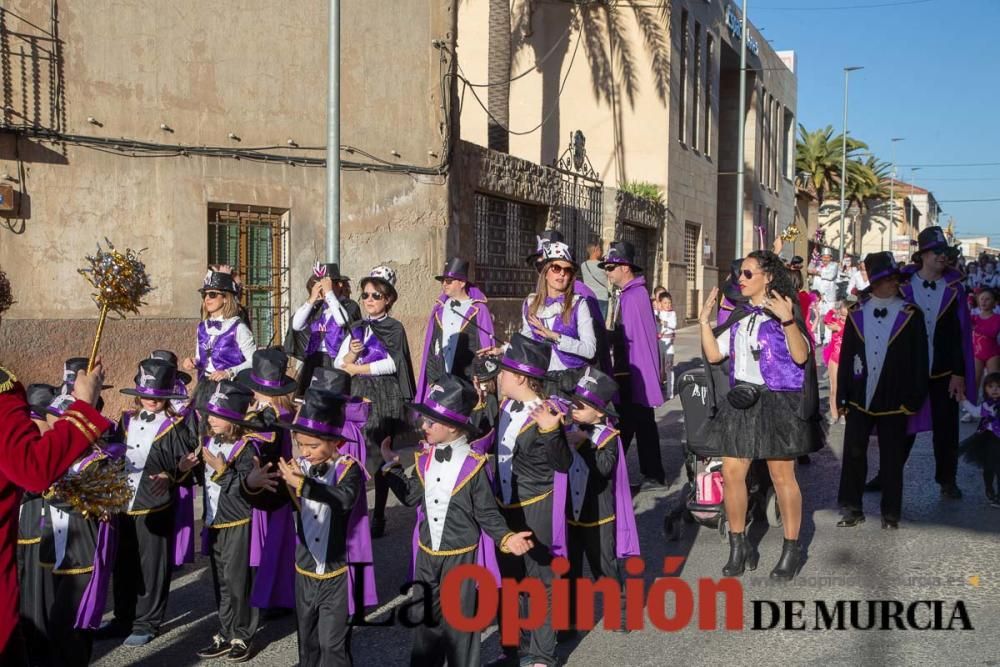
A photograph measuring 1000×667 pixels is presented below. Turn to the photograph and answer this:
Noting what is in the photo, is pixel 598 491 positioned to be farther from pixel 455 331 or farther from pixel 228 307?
pixel 228 307

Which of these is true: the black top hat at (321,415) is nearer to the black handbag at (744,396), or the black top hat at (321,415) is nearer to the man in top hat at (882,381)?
the black handbag at (744,396)

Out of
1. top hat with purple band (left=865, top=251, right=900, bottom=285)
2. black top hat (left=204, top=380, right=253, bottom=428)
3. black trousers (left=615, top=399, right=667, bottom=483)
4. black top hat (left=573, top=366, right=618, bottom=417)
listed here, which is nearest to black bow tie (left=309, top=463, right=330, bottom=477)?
black top hat (left=204, top=380, right=253, bottom=428)

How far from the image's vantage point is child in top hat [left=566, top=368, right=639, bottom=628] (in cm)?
536

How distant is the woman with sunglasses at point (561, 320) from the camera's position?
22.5 feet

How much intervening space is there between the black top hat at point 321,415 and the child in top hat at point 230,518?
0.66 meters

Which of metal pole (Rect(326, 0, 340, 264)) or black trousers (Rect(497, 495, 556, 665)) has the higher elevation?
metal pole (Rect(326, 0, 340, 264))

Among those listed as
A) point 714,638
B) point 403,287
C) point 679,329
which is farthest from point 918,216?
point 714,638

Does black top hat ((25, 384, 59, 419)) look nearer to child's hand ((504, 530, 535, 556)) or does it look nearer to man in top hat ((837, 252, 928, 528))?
child's hand ((504, 530, 535, 556))

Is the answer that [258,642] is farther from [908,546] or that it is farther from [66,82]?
[66,82]

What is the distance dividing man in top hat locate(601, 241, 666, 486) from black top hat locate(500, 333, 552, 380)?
12.6ft

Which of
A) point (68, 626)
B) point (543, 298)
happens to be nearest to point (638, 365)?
point (543, 298)

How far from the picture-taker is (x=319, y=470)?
15.1 feet

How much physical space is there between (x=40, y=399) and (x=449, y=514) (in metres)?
2.22

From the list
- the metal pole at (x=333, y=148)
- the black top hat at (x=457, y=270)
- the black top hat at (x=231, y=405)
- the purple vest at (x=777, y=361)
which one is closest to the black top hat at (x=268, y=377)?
the black top hat at (x=231, y=405)
